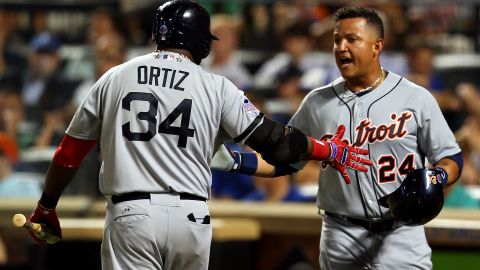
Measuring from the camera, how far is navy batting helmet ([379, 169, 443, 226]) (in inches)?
182

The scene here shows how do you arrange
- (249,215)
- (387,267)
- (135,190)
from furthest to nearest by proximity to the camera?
1. (249,215)
2. (387,267)
3. (135,190)

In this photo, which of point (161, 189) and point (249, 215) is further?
point (249, 215)

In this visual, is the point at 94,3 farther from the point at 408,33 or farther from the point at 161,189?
the point at 161,189

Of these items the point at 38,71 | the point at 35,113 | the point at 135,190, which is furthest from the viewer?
the point at 38,71

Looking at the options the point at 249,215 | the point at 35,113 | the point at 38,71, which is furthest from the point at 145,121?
the point at 38,71

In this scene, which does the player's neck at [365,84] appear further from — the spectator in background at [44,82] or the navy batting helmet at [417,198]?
the spectator in background at [44,82]

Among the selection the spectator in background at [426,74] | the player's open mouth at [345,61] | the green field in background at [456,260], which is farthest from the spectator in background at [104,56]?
the player's open mouth at [345,61]

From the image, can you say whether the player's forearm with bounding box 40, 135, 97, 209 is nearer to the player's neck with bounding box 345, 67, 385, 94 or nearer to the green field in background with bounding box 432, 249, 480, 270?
the player's neck with bounding box 345, 67, 385, 94

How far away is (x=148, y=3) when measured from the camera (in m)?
9.15

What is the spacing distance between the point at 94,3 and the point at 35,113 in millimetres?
1130

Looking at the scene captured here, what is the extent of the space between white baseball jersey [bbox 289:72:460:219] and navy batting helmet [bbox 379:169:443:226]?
176mm

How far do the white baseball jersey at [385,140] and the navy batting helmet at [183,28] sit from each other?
88 cm

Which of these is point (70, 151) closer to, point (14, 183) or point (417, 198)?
point (417, 198)

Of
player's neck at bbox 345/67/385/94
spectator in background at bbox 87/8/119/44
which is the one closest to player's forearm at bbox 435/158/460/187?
player's neck at bbox 345/67/385/94
